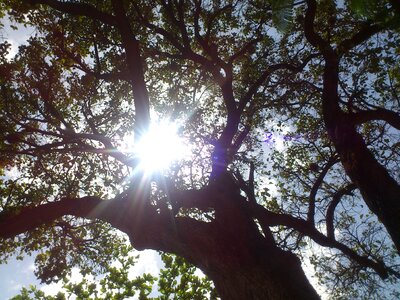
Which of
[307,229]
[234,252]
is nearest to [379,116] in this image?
[307,229]

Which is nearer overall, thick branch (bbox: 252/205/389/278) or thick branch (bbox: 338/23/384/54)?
thick branch (bbox: 252/205/389/278)

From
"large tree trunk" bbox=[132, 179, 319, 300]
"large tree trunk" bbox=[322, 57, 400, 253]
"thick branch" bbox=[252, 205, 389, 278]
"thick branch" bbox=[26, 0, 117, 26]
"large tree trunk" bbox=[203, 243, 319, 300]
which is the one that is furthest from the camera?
"thick branch" bbox=[26, 0, 117, 26]

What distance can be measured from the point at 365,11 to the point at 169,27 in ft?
34.0

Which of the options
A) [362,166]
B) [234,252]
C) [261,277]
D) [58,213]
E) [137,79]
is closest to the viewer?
[261,277]

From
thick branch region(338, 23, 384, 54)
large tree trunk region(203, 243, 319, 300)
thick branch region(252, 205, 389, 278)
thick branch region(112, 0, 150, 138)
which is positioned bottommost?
large tree trunk region(203, 243, 319, 300)

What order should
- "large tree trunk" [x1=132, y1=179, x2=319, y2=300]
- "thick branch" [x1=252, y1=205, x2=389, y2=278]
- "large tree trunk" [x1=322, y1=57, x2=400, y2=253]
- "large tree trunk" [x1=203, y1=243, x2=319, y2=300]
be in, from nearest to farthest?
"large tree trunk" [x1=203, y1=243, x2=319, y2=300], "large tree trunk" [x1=132, y1=179, x2=319, y2=300], "large tree trunk" [x1=322, y1=57, x2=400, y2=253], "thick branch" [x1=252, y1=205, x2=389, y2=278]

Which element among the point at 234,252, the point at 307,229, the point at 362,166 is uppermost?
the point at 362,166

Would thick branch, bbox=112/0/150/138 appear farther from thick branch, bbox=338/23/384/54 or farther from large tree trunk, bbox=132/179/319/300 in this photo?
thick branch, bbox=338/23/384/54

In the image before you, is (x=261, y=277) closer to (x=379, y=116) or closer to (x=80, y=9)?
(x=379, y=116)

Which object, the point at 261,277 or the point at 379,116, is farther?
the point at 379,116

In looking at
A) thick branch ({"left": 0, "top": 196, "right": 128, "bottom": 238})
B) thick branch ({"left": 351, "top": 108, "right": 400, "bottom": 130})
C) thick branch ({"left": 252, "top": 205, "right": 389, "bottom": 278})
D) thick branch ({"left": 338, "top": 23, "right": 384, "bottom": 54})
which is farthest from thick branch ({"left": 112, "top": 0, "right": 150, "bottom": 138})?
thick branch ({"left": 338, "top": 23, "right": 384, "bottom": 54})

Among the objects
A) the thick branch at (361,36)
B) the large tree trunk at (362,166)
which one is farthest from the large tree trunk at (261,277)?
the thick branch at (361,36)

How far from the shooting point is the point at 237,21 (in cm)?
1211

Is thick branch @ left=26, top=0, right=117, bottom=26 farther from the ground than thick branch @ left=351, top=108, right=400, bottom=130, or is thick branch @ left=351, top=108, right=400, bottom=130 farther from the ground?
thick branch @ left=26, top=0, right=117, bottom=26
